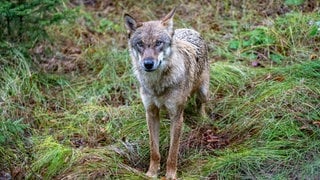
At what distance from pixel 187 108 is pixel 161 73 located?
5.21 ft

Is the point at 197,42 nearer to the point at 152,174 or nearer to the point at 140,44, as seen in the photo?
the point at 140,44

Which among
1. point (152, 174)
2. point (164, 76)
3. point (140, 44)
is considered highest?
point (140, 44)

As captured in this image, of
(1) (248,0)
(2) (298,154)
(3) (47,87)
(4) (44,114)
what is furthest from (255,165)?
(1) (248,0)

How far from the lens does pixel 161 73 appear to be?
18.6ft

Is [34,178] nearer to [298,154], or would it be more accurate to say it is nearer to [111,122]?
[111,122]

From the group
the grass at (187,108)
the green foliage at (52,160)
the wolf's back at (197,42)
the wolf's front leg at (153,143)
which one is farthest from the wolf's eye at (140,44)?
the green foliage at (52,160)

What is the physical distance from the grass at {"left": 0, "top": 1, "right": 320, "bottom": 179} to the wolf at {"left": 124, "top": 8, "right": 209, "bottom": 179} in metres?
0.39

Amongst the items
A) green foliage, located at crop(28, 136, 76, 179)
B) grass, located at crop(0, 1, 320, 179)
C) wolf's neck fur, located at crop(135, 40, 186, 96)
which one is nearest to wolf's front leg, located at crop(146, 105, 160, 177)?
grass, located at crop(0, 1, 320, 179)

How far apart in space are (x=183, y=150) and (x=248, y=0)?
13.9ft

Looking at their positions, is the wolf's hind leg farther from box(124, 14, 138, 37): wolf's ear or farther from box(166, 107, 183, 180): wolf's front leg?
box(124, 14, 138, 37): wolf's ear

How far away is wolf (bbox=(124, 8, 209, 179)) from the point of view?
5426mm

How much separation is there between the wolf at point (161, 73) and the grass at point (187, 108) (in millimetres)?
386

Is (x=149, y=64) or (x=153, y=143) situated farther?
(x=153, y=143)

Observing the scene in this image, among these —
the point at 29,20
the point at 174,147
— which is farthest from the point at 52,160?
the point at 29,20
